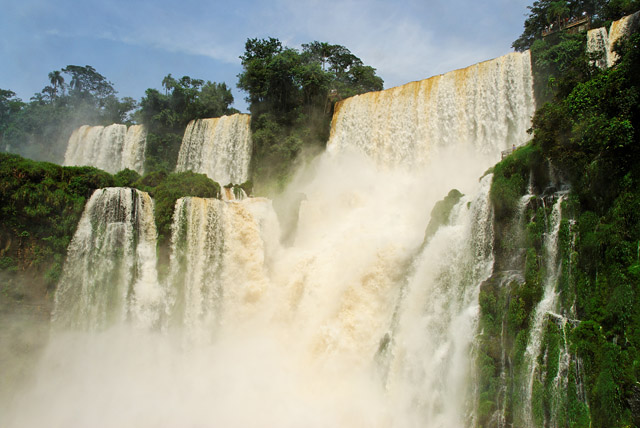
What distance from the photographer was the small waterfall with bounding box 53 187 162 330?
15.1 meters

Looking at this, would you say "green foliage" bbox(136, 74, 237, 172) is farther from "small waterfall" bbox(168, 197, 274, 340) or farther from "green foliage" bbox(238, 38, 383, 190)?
"small waterfall" bbox(168, 197, 274, 340)

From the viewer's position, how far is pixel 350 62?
123 feet

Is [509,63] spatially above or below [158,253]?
above

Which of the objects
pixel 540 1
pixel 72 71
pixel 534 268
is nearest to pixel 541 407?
pixel 534 268

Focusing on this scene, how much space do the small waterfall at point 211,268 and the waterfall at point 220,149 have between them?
28.7 feet

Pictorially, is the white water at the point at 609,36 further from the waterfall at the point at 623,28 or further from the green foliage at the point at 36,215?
the green foliage at the point at 36,215

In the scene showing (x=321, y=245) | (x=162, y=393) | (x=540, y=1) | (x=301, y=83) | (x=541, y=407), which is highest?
(x=540, y=1)

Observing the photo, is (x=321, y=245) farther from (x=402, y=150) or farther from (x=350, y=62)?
(x=350, y=62)

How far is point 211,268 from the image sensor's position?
54.2 feet

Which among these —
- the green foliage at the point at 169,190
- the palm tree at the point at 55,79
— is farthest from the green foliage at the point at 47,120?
the green foliage at the point at 169,190

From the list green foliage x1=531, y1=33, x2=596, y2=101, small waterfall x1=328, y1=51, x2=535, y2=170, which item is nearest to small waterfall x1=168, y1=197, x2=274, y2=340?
small waterfall x1=328, y1=51, x2=535, y2=170

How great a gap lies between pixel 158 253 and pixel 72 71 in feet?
136

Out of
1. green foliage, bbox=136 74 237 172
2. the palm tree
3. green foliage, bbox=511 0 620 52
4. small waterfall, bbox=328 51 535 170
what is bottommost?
small waterfall, bbox=328 51 535 170

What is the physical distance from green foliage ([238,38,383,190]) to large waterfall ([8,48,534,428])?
14.9 feet
